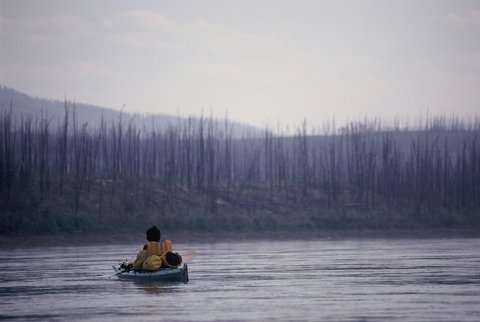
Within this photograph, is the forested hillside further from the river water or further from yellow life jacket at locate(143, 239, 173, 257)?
yellow life jacket at locate(143, 239, 173, 257)

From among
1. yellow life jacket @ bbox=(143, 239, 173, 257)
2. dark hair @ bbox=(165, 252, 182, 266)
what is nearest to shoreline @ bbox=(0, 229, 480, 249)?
yellow life jacket @ bbox=(143, 239, 173, 257)

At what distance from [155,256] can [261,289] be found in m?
4.14

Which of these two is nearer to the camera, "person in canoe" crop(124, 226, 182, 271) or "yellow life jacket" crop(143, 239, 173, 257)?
"person in canoe" crop(124, 226, 182, 271)

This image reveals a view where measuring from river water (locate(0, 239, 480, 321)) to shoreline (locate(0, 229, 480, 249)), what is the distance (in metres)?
9.87

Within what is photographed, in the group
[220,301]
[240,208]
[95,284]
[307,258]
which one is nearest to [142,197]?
[240,208]

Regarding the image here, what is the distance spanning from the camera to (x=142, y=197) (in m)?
56.2

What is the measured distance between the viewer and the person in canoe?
23766 millimetres

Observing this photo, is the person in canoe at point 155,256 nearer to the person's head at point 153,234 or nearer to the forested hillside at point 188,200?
the person's head at point 153,234

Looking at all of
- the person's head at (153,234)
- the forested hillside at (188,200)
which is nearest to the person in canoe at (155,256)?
the person's head at (153,234)

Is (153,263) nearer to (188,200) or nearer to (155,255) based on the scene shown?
(155,255)

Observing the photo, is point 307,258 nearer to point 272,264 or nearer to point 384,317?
point 272,264

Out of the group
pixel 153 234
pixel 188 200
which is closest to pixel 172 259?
pixel 153 234

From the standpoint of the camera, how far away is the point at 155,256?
2397 centimetres

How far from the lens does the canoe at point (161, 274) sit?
23438mm
